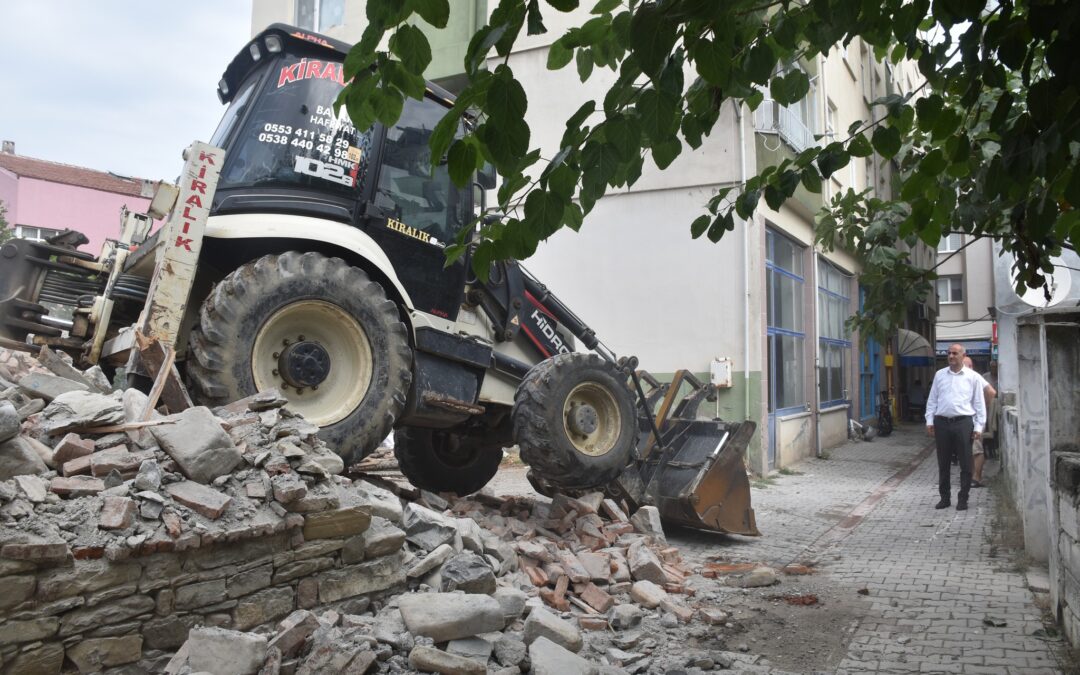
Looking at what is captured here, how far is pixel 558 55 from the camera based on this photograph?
9.12ft

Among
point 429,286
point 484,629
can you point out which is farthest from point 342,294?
point 484,629

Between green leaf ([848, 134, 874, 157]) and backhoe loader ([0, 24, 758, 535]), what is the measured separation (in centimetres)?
271

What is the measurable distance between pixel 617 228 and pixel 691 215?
1.26m

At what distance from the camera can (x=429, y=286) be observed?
5.82 metres

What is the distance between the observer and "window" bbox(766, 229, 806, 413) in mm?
12930

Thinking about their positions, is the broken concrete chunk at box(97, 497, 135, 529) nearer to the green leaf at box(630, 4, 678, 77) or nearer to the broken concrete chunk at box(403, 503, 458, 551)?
the broken concrete chunk at box(403, 503, 458, 551)

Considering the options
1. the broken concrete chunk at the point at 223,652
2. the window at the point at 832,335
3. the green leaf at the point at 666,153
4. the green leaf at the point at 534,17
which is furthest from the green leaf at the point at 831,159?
the window at the point at 832,335

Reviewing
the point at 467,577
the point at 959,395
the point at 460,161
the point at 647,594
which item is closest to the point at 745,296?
the point at 959,395

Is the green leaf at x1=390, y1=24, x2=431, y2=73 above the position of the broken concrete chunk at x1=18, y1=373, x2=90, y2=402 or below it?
above

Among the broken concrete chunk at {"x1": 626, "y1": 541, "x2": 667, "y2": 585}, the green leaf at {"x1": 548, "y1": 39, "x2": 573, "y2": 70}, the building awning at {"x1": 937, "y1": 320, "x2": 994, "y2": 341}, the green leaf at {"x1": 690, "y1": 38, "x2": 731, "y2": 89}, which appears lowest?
the broken concrete chunk at {"x1": 626, "y1": 541, "x2": 667, "y2": 585}

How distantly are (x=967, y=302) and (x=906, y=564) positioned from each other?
35.2m

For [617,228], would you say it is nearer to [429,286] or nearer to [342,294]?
[429,286]

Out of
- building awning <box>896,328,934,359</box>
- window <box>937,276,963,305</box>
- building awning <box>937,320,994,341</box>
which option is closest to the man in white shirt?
building awning <box>896,328,934,359</box>

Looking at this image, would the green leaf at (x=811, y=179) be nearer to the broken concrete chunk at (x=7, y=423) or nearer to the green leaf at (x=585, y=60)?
the green leaf at (x=585, y=60)
